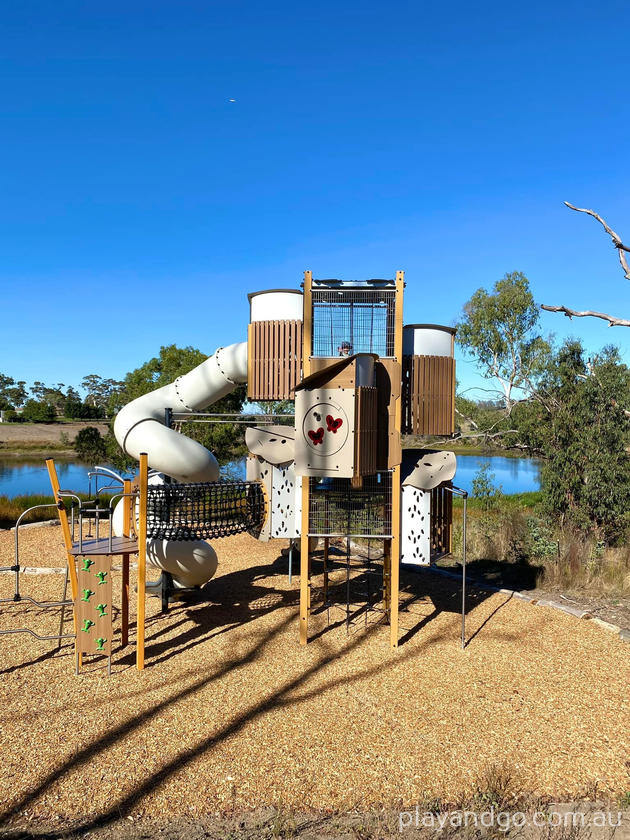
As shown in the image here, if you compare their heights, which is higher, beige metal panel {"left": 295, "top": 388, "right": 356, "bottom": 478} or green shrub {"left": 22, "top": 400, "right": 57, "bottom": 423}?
green shrub {"left": 22, "top": 400, "right": 57, "bottom": 423}

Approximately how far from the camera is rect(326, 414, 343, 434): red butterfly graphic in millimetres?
5734

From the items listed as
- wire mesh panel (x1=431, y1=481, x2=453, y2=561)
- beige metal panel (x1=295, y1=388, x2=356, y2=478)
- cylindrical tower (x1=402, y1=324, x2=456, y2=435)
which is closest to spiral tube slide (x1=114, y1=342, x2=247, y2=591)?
beige metal panel (x1=295, y1=388, x2=356, y2=478)

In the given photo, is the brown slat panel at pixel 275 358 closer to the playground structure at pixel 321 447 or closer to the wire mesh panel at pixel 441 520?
the playground structure at pixel 321 447

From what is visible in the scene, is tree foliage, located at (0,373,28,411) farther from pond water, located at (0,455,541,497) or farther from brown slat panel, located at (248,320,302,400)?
brown slat panel, located at (248,320,302,400)

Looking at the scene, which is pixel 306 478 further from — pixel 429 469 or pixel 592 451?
pixel 592 451

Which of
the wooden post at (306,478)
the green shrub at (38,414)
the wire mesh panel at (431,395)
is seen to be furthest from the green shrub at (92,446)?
the green shrub at (38,414)

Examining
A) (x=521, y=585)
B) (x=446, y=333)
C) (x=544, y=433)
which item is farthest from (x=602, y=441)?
(x=446, y=333)

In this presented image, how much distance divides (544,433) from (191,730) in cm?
992

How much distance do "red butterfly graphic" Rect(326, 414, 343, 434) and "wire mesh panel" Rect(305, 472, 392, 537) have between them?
3.62ft

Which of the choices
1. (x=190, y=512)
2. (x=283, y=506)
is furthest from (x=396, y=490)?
(x=190, y=512)

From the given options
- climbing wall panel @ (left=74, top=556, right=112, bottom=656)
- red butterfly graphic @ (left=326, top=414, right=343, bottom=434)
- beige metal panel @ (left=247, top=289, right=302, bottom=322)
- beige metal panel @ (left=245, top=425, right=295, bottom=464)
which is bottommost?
climbing wall panel @ (left=74, top=556, right=112, bottom=656)

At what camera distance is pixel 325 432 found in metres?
5.78

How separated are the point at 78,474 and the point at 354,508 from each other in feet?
116

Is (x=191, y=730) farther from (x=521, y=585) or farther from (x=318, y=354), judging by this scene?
(x=521, y=585)
